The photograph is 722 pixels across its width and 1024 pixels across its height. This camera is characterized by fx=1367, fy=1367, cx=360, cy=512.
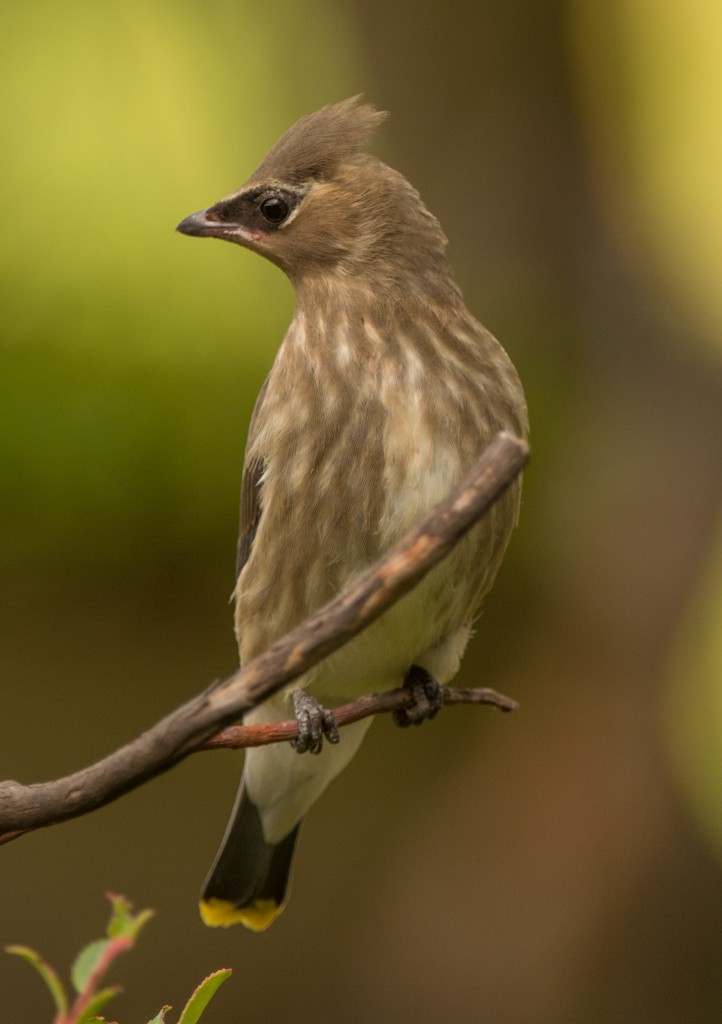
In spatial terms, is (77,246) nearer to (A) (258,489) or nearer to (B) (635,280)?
(A) (258,489)

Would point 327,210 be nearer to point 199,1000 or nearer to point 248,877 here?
point 248,877

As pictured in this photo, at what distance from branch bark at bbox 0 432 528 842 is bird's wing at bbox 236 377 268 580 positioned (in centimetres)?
93

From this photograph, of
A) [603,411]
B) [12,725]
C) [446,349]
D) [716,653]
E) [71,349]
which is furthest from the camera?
[603,411]

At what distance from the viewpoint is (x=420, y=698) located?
2.20 meters

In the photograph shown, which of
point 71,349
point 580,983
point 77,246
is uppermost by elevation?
point 77,246

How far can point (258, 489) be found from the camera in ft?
7.02

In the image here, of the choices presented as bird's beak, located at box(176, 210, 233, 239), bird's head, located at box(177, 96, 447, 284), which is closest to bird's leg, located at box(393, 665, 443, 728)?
bird's head, located at box(177, 96, 447, 284)

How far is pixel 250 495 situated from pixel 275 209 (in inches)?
17.7

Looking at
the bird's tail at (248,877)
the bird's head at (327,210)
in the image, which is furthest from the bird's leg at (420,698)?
the bird's head at (327,210)

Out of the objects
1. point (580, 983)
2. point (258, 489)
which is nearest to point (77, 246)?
point (258, 489)

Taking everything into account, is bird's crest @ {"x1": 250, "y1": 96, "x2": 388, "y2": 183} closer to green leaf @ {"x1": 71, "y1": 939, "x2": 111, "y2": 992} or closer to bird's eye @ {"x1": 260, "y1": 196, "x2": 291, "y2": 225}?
bird's eye @ {"x1": 260, "y1": 196, "x2": 291, "y2": 225}

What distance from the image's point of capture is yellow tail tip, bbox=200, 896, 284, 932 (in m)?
2.46

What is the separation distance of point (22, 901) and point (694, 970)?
267 centimetres

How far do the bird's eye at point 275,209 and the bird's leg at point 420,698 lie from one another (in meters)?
0.76
